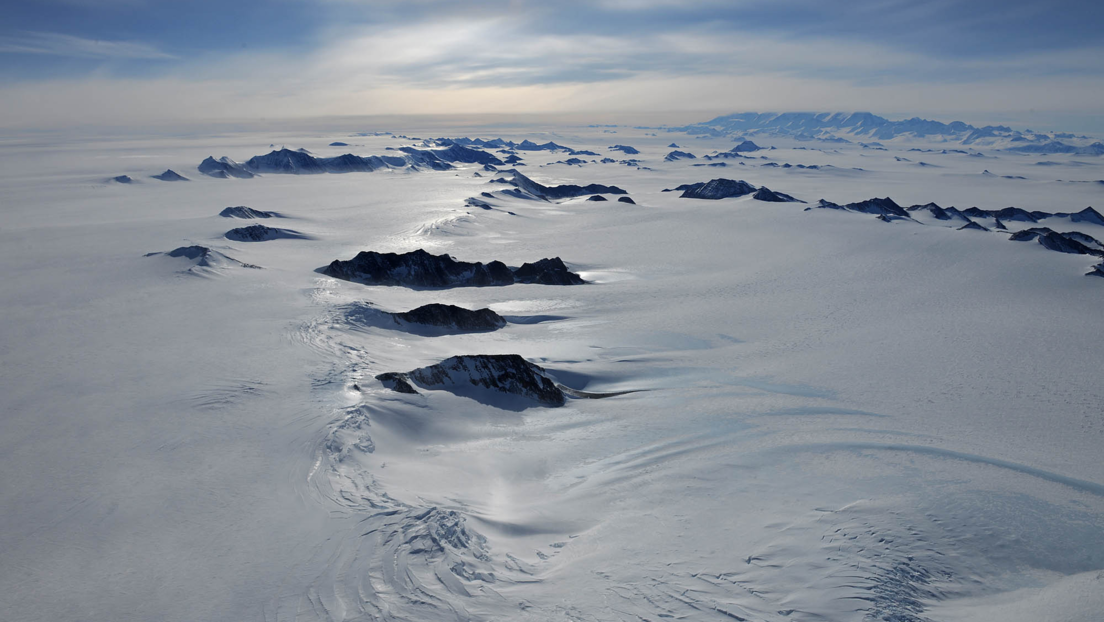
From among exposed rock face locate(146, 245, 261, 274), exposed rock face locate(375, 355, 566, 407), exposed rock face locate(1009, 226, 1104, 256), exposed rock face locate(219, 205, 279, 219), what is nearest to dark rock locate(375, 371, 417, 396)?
exposed rock face locate(375, 355, 566, 407)

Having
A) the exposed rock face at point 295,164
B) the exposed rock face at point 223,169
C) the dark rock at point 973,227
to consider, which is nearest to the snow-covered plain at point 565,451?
the dark rock at point 973,227

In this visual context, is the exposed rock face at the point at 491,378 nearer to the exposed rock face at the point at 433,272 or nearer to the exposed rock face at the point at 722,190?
the exposed rock face at the point at 433,272

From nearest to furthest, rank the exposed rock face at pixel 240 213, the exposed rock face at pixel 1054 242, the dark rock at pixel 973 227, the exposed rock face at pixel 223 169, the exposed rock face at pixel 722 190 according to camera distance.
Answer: the exposed rock face at pixel 1054 242 → the dark rock at pixel 973 227 → the exposed rock face at pixel 240 213 → the exposed rock face at pixel 722 190 → the exposed rock face at pixel 223 169

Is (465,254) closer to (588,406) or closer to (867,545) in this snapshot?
(588,406)

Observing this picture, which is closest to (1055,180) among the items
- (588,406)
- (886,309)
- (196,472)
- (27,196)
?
(886,309)

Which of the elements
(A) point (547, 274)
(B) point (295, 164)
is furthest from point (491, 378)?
(B) point (295, 164)
